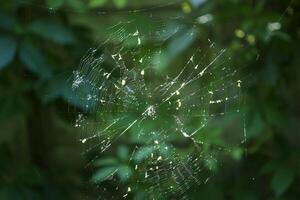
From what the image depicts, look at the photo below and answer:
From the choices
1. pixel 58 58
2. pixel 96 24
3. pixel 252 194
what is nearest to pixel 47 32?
pixel 58 58

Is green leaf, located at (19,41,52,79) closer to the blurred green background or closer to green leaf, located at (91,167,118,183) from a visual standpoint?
the blurred green background

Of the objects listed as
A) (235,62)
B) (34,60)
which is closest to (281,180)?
(235,62)

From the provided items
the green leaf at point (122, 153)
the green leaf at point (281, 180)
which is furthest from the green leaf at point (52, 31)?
the green leaf at point (281, 180)

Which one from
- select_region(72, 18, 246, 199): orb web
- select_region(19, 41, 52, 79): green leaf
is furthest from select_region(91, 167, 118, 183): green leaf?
select_region(19, 41, 52, 79): green leaf

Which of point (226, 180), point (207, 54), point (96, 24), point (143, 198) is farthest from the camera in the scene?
point (96, 24)

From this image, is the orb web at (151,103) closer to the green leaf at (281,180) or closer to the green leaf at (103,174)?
the green leaf at (103,174)

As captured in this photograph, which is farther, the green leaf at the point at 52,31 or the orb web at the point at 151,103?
the green leaf at the point at 52,31

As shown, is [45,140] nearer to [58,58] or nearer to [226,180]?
[58,58]
